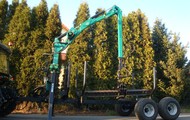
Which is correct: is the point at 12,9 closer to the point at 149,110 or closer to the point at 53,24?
the point at 53,24

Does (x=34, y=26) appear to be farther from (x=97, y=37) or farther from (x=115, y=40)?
(x=115, y=40)

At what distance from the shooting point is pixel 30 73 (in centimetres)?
1730

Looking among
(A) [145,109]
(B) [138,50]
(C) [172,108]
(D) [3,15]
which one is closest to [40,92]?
(A) [145,109]

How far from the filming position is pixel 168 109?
41.3 feet

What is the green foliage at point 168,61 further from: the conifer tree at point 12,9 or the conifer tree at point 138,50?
the conifer tree at point 12,9

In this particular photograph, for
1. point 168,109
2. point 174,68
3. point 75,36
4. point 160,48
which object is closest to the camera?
point 168,109

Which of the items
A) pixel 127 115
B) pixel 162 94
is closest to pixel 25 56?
pixel 127 115

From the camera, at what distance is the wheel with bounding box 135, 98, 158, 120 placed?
11.7 meters

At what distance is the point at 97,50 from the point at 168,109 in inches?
286

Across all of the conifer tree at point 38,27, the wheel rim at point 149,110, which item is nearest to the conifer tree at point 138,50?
the conifer tree at point 38,27

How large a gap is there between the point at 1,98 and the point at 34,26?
28.6 feet

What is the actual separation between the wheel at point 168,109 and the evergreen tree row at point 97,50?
4860 millimetres

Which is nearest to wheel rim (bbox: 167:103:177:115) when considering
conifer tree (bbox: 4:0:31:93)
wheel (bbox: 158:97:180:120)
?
wheel (bbox: 158:97:180:120)

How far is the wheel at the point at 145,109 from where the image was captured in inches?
460
